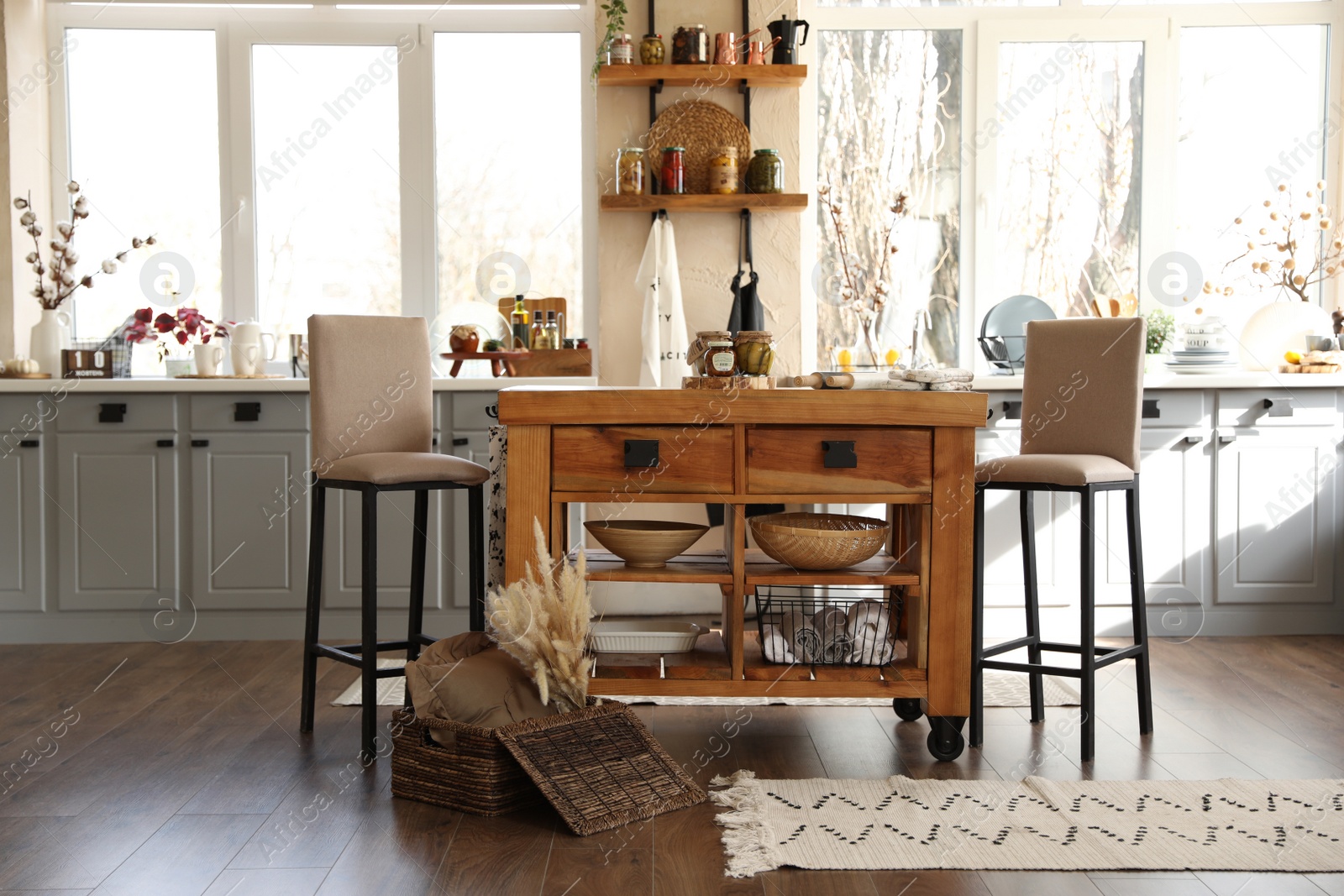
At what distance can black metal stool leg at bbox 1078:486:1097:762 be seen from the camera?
2443mm

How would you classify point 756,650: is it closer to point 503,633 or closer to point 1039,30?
point 503,633

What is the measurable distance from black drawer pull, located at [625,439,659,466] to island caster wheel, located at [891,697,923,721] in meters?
0.98

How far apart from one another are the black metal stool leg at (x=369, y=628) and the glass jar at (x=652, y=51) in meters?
1.98

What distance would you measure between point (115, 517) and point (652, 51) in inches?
93.8

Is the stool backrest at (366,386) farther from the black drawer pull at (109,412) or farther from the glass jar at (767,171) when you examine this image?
the glass jar at (767,171)

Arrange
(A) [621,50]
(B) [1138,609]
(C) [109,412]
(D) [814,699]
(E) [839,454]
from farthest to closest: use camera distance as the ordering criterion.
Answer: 1. (A) [621,50]
2. (C) [109,412]
3. (D) [814,699]
4. (B) [1138,609]
5. (E) [839,454]

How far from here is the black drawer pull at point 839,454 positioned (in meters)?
2.30

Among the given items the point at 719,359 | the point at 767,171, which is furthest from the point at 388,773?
the point at 767,171

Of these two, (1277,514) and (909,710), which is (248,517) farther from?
(1277,514)

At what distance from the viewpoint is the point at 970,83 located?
421 centimetres

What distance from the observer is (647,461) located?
229cm

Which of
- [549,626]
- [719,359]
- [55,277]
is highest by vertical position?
[55,277]

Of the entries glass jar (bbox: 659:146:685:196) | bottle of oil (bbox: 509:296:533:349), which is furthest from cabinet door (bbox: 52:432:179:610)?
glass jar (bbox: 659:146:685:196)

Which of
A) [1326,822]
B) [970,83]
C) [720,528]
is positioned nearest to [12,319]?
[720,528]
